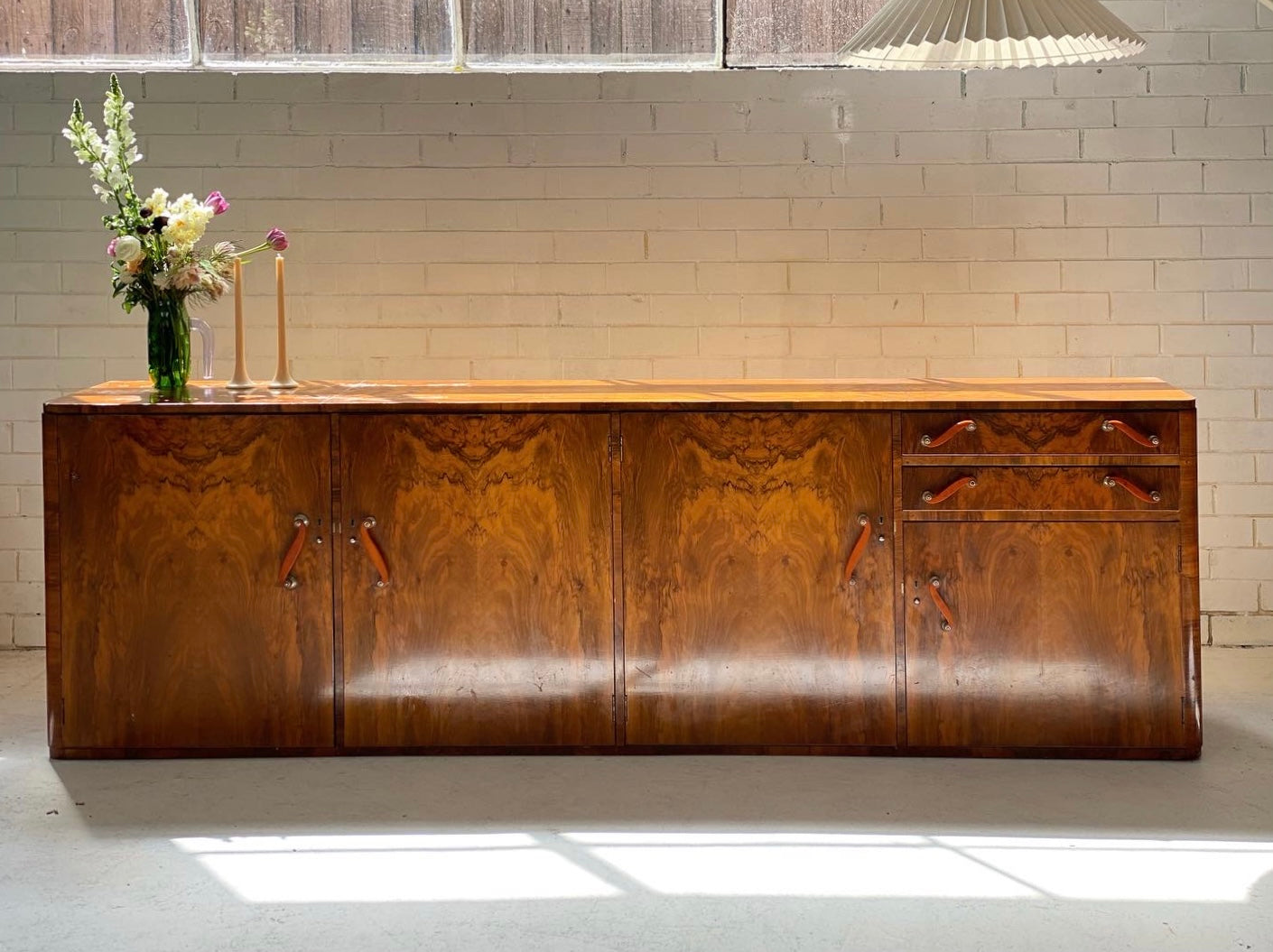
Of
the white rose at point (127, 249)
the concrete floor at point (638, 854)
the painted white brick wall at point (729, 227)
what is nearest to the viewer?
the concrete floor at point (638, 854)

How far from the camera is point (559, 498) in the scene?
12.4ft

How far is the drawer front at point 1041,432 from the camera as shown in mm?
3668

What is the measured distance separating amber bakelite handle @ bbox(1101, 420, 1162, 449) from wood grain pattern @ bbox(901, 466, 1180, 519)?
0.21ft

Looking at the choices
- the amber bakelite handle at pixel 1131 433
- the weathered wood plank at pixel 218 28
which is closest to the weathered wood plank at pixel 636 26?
the weathered wood plank at pixel 218 28

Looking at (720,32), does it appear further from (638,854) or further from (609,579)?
(638,854)

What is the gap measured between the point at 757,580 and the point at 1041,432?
805 mm

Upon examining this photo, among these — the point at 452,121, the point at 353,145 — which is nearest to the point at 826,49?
the point at 452,121

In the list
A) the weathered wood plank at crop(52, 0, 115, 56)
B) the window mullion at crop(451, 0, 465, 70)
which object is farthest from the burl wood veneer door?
the weathered wood plank at crop(52, 0, 115, 56)

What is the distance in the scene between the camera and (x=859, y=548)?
3.73 m

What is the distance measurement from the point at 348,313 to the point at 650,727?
2106 millimetres

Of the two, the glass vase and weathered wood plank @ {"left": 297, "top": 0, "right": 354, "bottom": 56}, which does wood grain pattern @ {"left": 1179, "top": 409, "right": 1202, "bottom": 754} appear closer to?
the glass vase

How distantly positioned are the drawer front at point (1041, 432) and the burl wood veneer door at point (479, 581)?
81 cm

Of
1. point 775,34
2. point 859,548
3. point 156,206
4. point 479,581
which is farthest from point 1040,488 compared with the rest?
point 156,206

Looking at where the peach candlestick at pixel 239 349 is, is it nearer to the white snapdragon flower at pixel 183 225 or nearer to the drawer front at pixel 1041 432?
the white snapdragon flower at pixel 183 225
